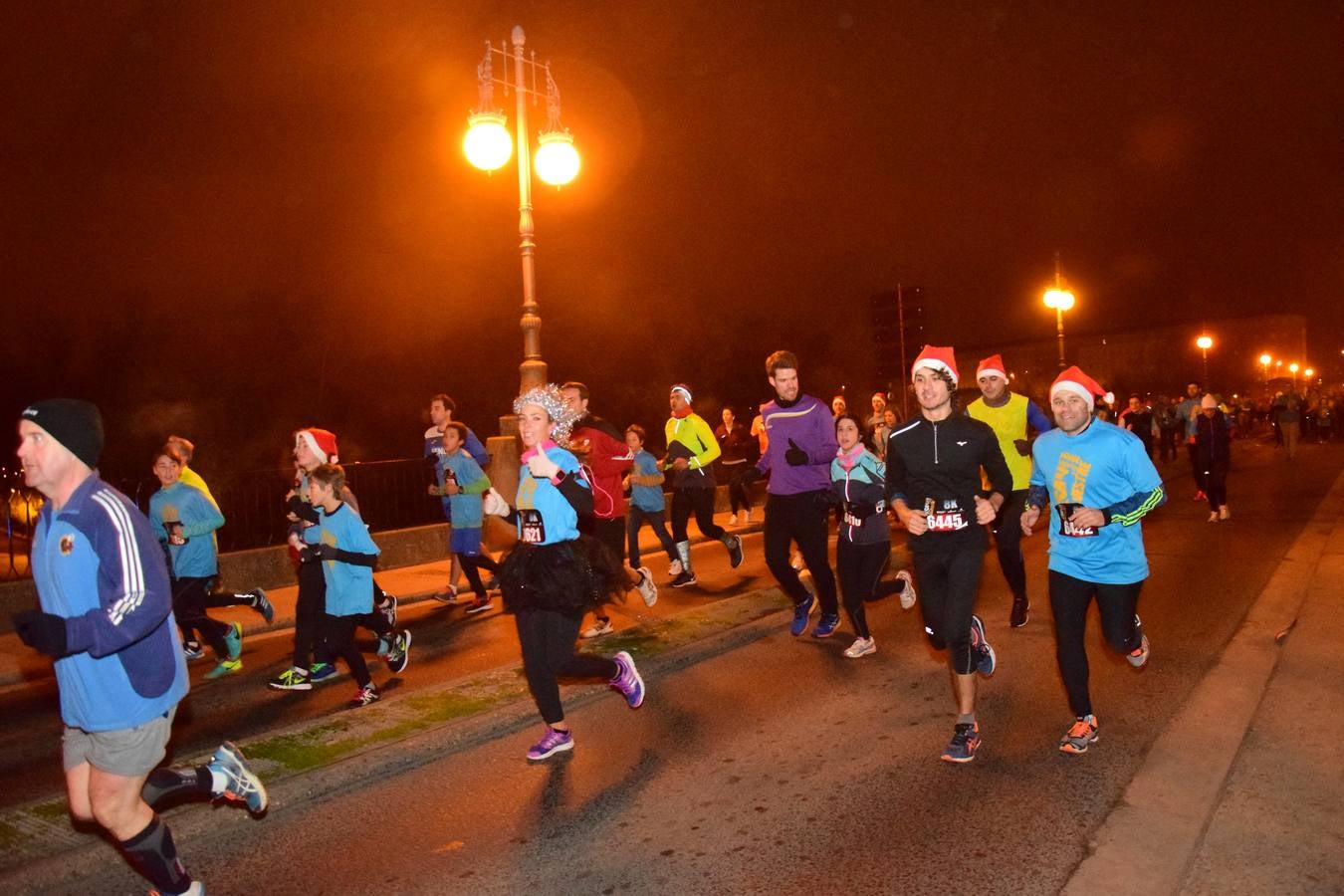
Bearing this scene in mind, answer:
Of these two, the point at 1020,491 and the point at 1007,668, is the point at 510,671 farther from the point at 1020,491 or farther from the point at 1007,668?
the point at 1020,491

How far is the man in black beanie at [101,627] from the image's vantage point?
335cm

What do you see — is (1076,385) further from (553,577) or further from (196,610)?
(196,610)

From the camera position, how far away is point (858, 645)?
739 cm

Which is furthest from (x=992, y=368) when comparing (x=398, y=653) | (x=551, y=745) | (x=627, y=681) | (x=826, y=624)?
(x=398, y=653)

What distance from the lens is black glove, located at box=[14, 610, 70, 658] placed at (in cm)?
322

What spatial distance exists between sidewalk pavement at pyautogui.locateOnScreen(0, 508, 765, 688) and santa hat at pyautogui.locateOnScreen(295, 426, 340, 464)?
2530mm

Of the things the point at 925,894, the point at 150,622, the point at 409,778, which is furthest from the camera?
the point at 409,778

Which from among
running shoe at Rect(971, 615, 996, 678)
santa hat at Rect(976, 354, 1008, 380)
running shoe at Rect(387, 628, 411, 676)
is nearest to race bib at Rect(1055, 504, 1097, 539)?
running shoe at Rect(971, 615, 996, 678)

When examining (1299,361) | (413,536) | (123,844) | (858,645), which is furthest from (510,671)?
(1299,361)

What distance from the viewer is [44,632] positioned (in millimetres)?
3223

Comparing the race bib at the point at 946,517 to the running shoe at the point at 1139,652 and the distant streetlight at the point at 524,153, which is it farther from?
the distant streetlight at the point at 524,153

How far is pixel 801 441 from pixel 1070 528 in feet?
8.40

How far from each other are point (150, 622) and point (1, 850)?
6.07 feet

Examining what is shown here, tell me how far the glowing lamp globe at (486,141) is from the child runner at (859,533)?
6.26 metres
